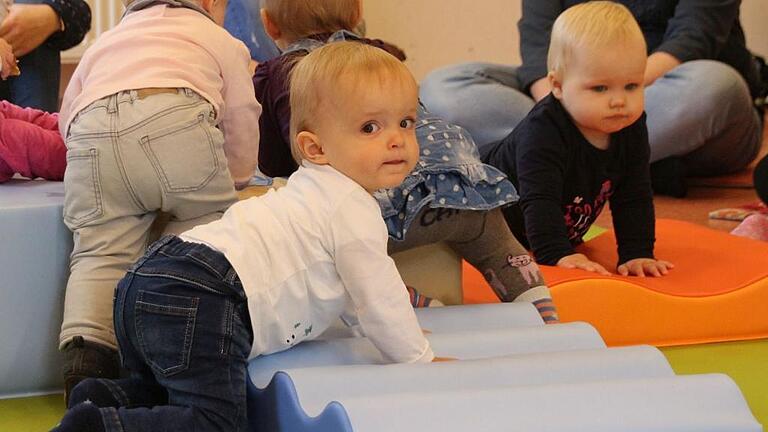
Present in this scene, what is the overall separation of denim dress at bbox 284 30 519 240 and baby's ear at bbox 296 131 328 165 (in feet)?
0.97

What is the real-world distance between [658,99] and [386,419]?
1.92m

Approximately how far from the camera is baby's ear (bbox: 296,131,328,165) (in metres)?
1.25

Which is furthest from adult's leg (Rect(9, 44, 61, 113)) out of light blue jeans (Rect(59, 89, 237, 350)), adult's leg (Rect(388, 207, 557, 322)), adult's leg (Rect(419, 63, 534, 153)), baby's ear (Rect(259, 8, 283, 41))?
adult's leg (Rect(419, 63, 534, 153))

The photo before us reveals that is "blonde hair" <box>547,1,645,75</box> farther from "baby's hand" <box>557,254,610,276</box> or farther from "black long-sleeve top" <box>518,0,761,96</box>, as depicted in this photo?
"black long-sleeve top" <box>518,0,761,96</box>

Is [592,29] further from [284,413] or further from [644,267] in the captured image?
[284,413]

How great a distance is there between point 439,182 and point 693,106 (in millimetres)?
1378

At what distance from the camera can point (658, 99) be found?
2.76 meters

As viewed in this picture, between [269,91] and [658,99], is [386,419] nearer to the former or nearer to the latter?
[269,91]

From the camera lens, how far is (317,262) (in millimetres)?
1208

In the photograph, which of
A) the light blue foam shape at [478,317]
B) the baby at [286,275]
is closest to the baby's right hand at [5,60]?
the baby at [286,275]

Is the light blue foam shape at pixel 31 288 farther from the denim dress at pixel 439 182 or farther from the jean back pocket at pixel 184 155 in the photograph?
the denim dress at pixel 439 182

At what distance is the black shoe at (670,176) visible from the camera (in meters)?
2.84

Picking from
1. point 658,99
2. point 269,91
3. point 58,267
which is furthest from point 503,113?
point 58,267

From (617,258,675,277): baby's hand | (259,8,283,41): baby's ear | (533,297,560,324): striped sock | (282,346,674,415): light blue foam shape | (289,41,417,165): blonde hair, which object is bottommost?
(617,258,675,277): baby's hand
